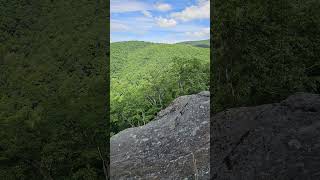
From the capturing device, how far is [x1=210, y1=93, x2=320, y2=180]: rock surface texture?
5031mm

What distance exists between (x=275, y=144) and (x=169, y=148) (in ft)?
19.5

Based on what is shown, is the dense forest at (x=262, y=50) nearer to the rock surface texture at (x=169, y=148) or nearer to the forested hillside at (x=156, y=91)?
the rock surface texture at (x=169, y=148)

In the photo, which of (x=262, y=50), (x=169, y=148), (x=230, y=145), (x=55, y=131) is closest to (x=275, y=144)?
(x=230, y=145)

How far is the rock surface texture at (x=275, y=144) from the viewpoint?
16.5 ft

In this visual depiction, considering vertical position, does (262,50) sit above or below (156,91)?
above

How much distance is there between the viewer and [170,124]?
13531mm

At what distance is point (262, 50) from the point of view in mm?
10070

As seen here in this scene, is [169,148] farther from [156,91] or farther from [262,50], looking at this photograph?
[156,91]

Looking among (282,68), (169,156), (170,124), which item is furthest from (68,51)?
(282,68)

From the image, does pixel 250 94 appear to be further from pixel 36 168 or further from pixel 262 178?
pixel 36 168

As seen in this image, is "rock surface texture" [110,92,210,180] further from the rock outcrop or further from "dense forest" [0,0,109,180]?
"dense forest" [0,0,109,180]

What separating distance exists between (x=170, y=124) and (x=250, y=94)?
413 cm

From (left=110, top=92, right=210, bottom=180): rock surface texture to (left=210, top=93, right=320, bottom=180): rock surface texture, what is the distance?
2.26 m

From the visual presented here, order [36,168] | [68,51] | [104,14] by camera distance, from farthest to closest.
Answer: [104,14]
[68,51]
[36,168]
